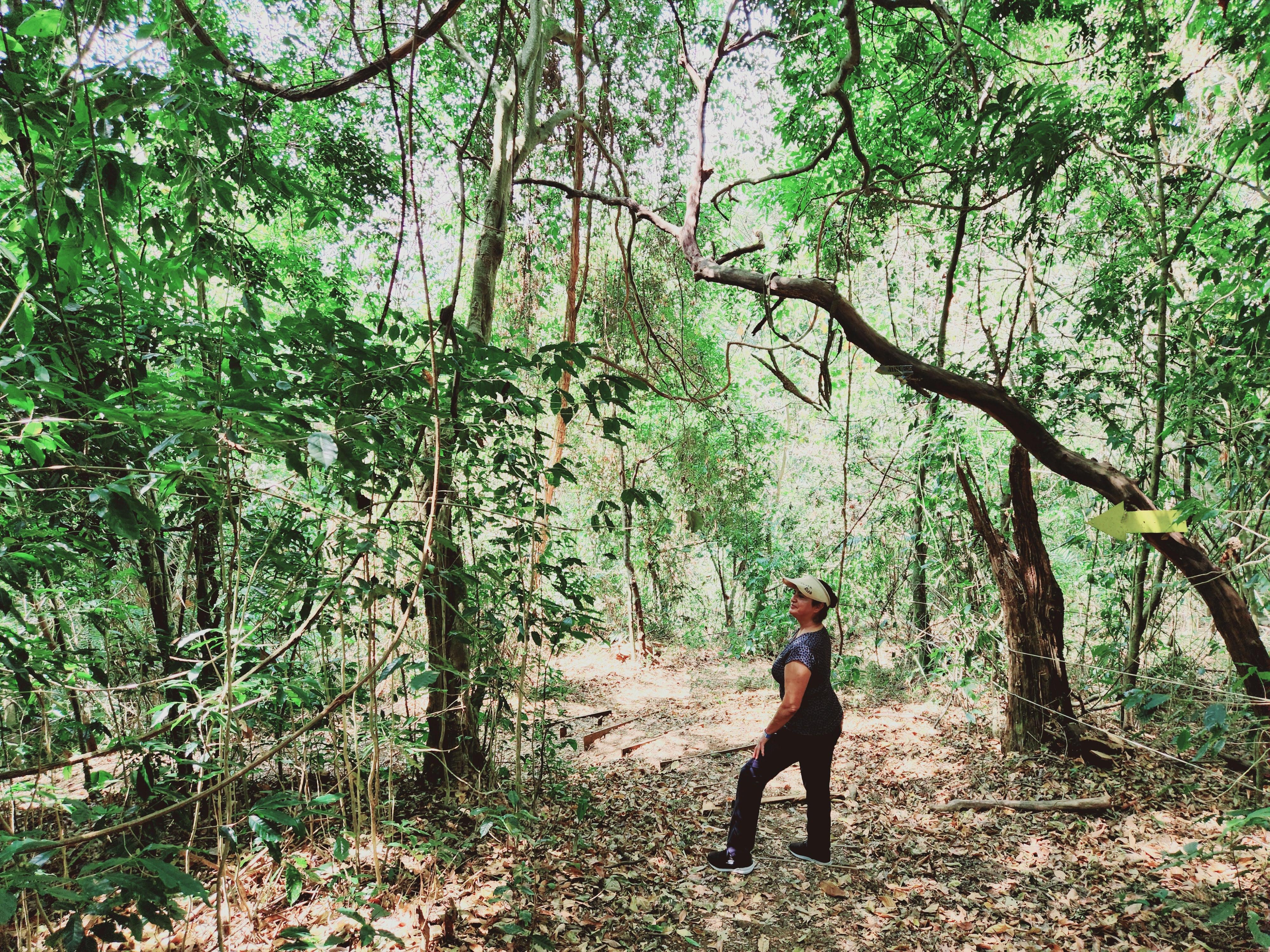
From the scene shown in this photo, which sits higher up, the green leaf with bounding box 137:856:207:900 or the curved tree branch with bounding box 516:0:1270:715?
the curved tree branch with bounding box 516:0:1270:715

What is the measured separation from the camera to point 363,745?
3283mm

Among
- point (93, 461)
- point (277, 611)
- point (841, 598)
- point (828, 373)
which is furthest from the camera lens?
point (841, 598)

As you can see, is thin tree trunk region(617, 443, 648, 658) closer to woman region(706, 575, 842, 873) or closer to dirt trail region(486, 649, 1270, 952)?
dirt trail region(486, 649, 1270, 952)

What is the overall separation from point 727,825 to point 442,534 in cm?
262

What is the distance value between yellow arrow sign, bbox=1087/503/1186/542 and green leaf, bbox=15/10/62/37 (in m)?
3.96

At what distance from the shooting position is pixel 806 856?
349 centimetres

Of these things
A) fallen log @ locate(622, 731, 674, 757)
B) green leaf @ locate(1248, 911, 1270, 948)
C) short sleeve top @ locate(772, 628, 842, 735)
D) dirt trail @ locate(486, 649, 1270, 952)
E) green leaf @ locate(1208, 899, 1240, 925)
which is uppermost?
short sleeve top @ locate(772, 628, 842, 735)

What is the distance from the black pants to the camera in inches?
128

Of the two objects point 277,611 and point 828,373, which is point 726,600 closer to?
point 828,373

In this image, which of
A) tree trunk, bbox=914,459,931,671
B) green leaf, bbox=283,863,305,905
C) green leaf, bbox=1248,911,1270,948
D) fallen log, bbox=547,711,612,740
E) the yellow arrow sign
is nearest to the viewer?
green leaf, bbox=1248,911,1270,948

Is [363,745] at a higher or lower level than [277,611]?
lower

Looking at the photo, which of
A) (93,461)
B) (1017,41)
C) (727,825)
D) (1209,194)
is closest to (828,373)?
(1209,194)

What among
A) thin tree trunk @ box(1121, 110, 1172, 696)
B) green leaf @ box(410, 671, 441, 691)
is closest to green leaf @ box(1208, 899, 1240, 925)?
thin tree trunk @ box(1121, 110, 1172, 696)

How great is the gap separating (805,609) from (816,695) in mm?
437
